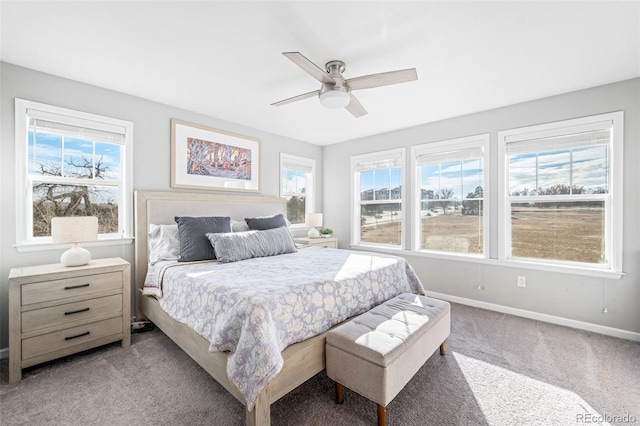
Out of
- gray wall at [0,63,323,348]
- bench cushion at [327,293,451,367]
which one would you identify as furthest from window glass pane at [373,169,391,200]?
bench cushion at [327,293,451,367]

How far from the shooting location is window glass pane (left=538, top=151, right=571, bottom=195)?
123 inches

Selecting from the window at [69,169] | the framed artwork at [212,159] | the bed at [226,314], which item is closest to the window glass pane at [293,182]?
the bed at [226,314]

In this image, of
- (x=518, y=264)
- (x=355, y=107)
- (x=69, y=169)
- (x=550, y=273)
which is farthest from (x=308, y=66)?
(x=550, y=273)

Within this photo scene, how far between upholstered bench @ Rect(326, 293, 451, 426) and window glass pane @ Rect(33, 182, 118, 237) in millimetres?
2752

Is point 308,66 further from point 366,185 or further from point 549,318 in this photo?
point 549,318

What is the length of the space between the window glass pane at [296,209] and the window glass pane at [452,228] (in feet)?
6.94

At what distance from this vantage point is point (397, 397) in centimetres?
187

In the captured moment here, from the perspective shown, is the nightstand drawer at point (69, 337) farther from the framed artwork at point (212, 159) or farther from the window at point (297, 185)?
the window at point (297, 185)

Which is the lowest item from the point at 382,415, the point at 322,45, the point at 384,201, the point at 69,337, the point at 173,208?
the point at 382,415

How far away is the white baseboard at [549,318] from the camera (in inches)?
107

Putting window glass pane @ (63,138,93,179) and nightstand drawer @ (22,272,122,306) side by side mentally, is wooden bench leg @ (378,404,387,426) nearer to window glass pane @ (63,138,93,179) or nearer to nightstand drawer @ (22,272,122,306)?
nightstand drawer @ (22,272,122,306)

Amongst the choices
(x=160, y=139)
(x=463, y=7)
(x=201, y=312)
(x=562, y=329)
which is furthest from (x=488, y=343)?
(x=160, y=139)

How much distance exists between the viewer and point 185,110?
11.5ft

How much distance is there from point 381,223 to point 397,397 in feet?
10.2
